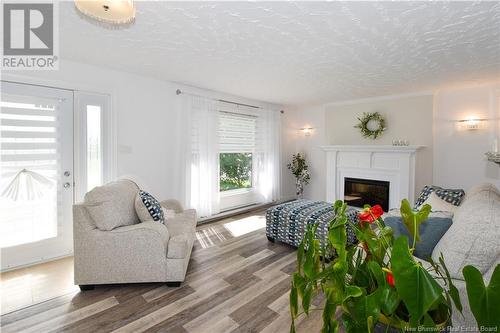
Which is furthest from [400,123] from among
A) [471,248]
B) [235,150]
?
[471,248]

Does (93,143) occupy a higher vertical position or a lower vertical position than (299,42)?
lower

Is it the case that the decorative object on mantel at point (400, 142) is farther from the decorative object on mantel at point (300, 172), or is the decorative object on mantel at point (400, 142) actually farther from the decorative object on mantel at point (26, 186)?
the decorative object on mantel at point (26, 186)

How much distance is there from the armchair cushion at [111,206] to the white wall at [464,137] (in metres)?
4.92

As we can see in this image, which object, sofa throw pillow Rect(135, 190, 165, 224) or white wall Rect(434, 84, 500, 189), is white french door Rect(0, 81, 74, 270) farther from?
white wall Rect(434, 84, 500, 189)

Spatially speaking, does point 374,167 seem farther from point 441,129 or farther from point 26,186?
point 26,186

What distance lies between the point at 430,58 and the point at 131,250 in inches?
151

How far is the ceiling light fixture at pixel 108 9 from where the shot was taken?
1.26 meters

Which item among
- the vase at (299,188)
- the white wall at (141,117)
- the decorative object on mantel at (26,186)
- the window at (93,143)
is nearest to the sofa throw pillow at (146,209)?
the white wall at (141,117)

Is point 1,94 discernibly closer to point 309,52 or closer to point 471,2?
point 309,52

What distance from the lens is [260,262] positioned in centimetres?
297

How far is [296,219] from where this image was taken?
128 inches

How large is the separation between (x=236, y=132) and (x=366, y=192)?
2980 mm

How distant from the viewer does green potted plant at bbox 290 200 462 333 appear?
69cm

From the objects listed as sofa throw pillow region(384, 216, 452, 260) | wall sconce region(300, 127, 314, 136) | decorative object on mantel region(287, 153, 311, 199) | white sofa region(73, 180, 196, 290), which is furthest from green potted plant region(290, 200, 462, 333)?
wall sconce region(300, 127, 314, 136)
